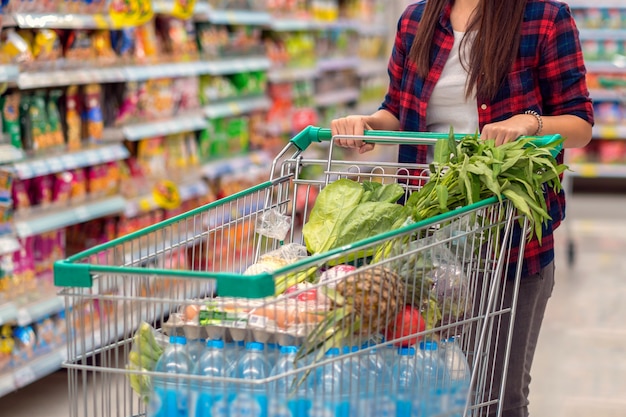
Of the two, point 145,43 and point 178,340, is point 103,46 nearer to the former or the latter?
point 145,43

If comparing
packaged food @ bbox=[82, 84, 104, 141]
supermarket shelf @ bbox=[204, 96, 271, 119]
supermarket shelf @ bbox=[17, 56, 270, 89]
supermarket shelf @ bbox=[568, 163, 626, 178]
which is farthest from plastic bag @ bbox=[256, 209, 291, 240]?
supermarket shelf @ bbox=[568, 163, 626, 178]

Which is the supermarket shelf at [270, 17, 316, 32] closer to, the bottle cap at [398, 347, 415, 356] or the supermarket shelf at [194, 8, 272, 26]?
the supermarket shelf at [194, 8, 272, 26]

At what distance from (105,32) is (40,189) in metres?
0.84

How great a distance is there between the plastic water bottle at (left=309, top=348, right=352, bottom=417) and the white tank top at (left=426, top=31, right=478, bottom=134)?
2.93ft

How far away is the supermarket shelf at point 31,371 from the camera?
10.9 feet

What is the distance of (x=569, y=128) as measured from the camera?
2076 millimetres

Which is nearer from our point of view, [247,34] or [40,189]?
[40,189]

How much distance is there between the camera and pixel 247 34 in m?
5.77

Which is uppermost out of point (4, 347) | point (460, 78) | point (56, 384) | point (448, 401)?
point (460, 78)

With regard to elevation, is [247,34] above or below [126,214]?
above

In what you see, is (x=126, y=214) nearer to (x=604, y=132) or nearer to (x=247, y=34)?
(x=247, y=34)

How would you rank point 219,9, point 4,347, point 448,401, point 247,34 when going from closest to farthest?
point 448,401, point 4,347, point 219,9, point 247,34

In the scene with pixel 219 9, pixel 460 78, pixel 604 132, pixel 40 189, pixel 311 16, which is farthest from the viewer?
pixel 604 132

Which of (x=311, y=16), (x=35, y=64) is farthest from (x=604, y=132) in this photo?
(x=35, y=64)
